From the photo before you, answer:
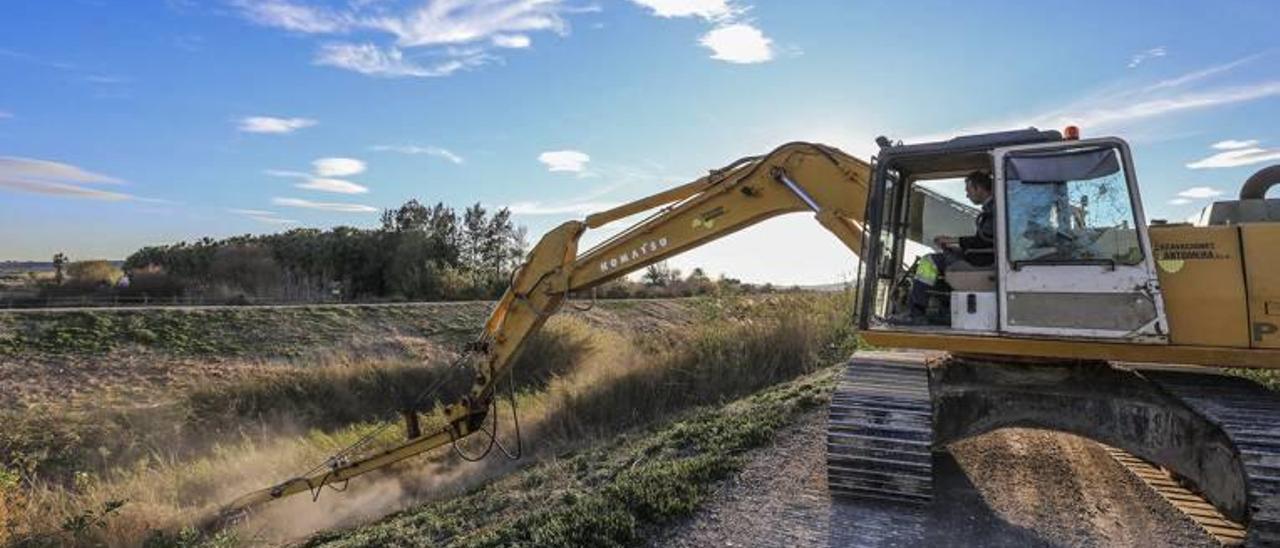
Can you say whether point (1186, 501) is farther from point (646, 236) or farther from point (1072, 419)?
point (646, 236)

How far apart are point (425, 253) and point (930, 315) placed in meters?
31.7

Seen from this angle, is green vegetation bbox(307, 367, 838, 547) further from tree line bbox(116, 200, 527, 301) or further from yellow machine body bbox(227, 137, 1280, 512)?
tree line bbox(116, 200, 527, 301)

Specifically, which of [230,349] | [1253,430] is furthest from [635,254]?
[230,349]

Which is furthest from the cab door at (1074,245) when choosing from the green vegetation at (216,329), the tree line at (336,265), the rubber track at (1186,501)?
the tree line at (336,265)

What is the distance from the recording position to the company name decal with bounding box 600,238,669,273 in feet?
28.2

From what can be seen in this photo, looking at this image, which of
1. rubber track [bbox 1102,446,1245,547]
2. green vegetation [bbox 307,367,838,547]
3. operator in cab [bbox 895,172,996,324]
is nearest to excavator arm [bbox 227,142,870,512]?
operator in cab [bbox 895,172,996,324]

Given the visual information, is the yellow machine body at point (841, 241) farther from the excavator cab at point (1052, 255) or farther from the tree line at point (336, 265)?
the tree line at point (336, 265)

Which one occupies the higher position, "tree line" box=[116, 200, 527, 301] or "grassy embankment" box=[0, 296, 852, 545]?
"tree line" box=[116, 200, 527, 301]

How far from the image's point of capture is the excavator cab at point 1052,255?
18.2 feet

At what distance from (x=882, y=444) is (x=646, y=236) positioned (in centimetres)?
381

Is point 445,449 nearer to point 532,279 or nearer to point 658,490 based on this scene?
point 532,279

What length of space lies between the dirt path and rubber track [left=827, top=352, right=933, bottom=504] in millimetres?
176

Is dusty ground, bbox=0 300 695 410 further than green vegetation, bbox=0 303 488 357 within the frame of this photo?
No

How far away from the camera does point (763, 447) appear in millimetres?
7637
